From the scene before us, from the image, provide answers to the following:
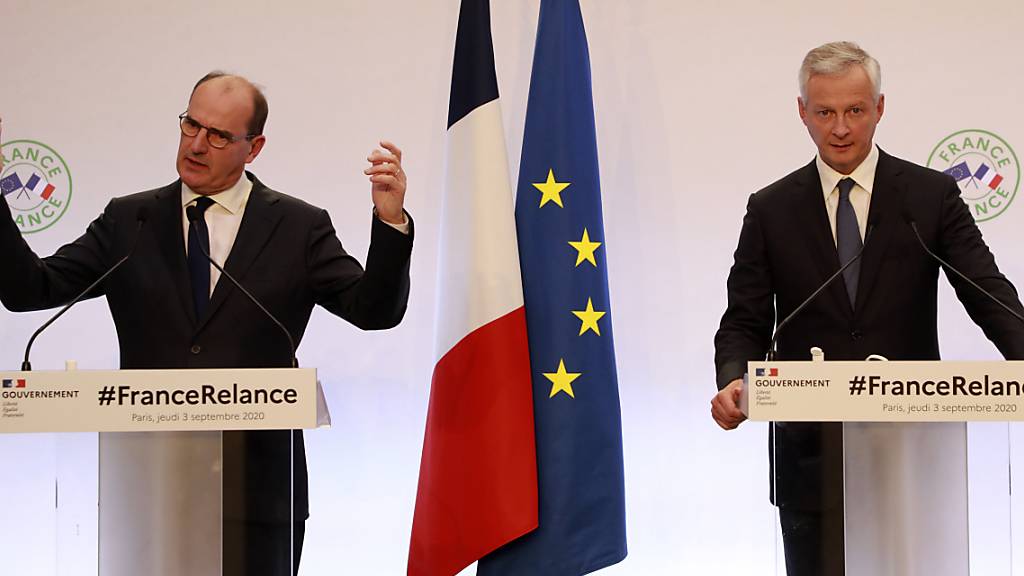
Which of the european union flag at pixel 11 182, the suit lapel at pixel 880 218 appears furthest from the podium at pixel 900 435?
the european union flag at pixel 11 182

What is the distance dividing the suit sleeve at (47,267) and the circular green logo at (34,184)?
3.96 feet

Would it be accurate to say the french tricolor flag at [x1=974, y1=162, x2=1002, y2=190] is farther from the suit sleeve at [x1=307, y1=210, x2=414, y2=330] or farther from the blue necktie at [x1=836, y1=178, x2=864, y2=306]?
the suit sleeve at [x1=307, y1=210, x2=414, y2=330]

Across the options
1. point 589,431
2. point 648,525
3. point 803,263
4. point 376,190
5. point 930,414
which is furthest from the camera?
point 648,525

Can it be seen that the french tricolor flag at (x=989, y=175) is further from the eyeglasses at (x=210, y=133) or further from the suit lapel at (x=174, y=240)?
the suit lapel at (x=174, y=240)

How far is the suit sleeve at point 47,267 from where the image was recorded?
9.13ft

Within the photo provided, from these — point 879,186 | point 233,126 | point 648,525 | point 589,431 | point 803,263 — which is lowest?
point 648,525

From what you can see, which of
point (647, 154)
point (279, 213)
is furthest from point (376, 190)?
point (647, 154)

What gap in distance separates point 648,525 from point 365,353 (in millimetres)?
1208

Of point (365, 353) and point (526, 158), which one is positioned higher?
point (526, 158)

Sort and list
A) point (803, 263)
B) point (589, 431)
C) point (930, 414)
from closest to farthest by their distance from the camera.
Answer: point (930, 414) < point (803, 263) < point (589, 431)

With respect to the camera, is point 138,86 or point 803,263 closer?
point 803,263

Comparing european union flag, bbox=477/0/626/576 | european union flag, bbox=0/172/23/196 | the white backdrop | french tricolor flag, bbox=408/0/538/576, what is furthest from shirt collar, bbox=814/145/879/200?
european union flag, bbox=0/172/23/196

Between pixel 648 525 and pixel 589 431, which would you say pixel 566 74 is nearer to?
pixel 589 431

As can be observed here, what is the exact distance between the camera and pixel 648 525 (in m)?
4.15
